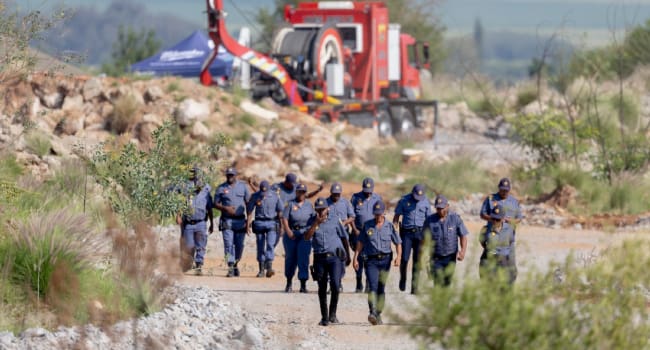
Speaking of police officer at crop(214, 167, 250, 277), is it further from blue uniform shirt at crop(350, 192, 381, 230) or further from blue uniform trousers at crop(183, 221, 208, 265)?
blue uniform shirt at crop(350, 192, 381, 230)

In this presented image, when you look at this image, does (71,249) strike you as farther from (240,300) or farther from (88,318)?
(240,300)

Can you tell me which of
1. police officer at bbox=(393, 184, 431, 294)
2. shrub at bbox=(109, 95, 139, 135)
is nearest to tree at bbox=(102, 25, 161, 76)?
shrub at bbox=(109, 95, 139, 135)

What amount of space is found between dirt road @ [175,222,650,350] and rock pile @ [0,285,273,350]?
34cm

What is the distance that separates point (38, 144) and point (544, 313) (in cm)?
1685

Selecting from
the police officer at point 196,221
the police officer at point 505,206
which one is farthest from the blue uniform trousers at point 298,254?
the police officer at point 505,206

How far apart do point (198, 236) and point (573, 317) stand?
376 inches

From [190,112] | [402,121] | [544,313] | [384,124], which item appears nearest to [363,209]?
[544,313]

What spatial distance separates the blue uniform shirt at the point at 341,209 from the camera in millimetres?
16125

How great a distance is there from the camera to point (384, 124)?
3703cm

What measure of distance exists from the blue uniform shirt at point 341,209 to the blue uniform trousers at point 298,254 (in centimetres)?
69

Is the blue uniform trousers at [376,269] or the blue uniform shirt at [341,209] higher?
the blue uniform shirt at [341,209]

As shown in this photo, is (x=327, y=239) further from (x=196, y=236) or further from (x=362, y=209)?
(x=196, y=236)

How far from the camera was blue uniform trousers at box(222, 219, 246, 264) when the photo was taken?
60.0 ft

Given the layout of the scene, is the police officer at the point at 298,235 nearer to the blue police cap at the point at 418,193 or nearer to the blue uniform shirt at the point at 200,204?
the blue police cap at the point at 418,193
